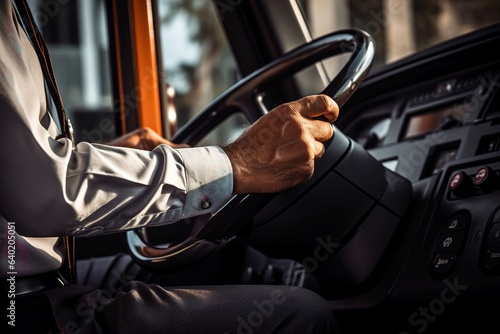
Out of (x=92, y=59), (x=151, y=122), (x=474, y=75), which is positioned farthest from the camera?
(x=92, y=59)

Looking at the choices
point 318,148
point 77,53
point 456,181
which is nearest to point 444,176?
point 456,181

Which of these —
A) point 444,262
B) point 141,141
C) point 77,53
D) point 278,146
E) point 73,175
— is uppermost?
point 73,175

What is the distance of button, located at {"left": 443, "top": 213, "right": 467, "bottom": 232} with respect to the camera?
1.08 m

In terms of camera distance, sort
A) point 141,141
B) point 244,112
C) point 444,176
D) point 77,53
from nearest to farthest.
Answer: point 444,176 → point 244,112 → point 141,141 → point 77,53

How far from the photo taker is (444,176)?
1.17 metres

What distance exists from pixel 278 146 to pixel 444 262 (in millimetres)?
314

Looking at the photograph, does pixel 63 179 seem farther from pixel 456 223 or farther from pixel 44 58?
pixel 456 223

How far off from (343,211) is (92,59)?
1299 cm

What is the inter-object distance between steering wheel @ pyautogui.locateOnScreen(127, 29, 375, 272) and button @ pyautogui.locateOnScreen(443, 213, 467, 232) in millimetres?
206

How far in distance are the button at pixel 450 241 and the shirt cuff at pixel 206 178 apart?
0.35m

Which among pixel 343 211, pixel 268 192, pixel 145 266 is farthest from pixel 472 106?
pixel 145 266

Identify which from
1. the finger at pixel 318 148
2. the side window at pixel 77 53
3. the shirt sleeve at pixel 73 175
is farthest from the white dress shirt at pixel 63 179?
the side window at pixel 77 53

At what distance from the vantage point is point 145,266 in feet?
3.91

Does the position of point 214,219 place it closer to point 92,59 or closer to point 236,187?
point 236,187
